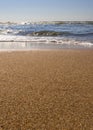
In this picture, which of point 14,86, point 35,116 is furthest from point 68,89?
point 35,116

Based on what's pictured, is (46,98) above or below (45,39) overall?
above

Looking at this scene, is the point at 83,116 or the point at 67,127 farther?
the point at 83,116

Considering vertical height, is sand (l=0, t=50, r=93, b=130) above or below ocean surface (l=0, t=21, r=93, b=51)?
above

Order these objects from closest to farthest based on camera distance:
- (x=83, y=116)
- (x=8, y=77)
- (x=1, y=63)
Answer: (x=83, y=116) → (x=8, y=77) → (x=1, y=63)

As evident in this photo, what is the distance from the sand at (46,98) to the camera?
2.91m

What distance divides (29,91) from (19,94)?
217 mm

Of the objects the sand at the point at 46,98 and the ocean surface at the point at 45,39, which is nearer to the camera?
the sand at the point at 46,98

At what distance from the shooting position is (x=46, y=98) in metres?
3.69

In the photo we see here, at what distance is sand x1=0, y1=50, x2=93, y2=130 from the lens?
9.55ft

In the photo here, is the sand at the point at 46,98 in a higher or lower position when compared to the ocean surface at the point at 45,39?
higher

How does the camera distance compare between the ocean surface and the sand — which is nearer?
the sand

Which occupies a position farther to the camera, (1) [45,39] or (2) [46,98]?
(1) [45,39]

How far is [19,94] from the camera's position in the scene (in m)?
3.84

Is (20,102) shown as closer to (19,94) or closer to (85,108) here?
(19,94)
